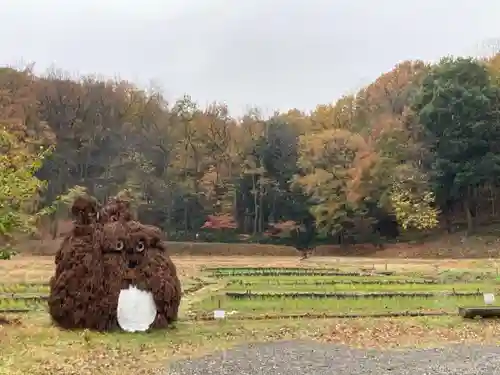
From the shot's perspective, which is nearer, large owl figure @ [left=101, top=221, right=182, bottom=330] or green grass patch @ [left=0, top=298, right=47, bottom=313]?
large owl figure @ [left=101, top=221, right=182, bottom=330]

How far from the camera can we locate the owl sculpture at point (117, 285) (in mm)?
12281

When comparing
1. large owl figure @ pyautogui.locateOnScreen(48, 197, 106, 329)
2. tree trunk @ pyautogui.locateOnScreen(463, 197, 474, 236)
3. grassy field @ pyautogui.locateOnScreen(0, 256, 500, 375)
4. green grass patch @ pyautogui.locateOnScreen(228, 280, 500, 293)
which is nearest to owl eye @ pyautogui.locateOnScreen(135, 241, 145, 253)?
large owl figure @ pyautogui.locateOnScreen(48, 197, 106, 329)

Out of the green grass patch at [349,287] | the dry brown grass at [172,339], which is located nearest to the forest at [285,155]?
the green grass patch at [349,287]

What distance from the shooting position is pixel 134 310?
12312 mm

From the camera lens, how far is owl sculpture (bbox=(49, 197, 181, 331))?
12281 millimetres

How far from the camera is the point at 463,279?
2350 cm

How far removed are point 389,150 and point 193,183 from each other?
16.8m

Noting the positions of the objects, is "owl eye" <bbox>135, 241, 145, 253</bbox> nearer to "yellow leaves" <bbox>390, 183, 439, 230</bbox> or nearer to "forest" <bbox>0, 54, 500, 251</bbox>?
"forest" <bbox>0, 54, 500, 251</bbox>

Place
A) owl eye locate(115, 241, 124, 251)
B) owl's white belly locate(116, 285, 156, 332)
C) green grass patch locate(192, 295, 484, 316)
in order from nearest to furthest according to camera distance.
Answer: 1. owl's white belly locate(116, 285, 156, 332)
2. owl eye locate(115, 241, 124, 251)
3. green grass patch locate(192, 295, 484, 316)

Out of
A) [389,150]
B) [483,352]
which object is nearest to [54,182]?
[389,150]

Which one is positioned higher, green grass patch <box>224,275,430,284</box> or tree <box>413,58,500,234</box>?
tree <box>413,58,500,234</box>

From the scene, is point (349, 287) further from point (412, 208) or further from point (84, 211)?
point (412, 208)

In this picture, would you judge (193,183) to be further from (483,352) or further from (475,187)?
(483,352)

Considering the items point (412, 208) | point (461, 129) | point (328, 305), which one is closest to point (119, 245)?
point (328, 305)
